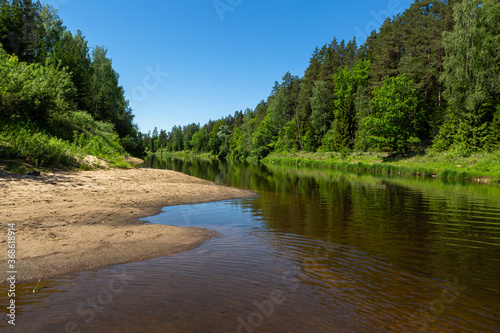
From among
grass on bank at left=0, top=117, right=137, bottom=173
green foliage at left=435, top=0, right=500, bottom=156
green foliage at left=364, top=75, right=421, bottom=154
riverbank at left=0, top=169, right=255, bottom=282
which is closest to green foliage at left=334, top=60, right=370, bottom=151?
green foliage at left=364, top=75, right=421, bottom=154

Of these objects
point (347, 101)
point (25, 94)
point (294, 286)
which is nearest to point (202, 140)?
point (347, 101)

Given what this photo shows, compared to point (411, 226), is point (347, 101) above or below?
above

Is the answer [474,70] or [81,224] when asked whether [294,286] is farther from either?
[474,70]

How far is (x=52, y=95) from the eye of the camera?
944 inches

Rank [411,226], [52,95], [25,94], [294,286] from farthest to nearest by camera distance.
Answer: [52,95] < [25,94] < [411,226] < [294,286]

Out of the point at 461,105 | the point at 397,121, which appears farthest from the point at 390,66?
the point at 461,105

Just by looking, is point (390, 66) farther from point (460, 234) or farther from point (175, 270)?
point (175, 270)

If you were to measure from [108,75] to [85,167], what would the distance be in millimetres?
41631

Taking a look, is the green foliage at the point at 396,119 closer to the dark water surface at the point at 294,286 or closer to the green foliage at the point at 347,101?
the green foliage at the point at 347,101

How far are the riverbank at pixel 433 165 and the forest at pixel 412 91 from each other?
2386mm

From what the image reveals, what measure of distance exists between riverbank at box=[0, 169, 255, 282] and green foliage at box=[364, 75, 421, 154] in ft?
154

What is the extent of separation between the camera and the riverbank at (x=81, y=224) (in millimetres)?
6926

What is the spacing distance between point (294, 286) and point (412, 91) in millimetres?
59270

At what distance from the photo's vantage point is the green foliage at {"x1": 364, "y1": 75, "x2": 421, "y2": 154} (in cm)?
5200
